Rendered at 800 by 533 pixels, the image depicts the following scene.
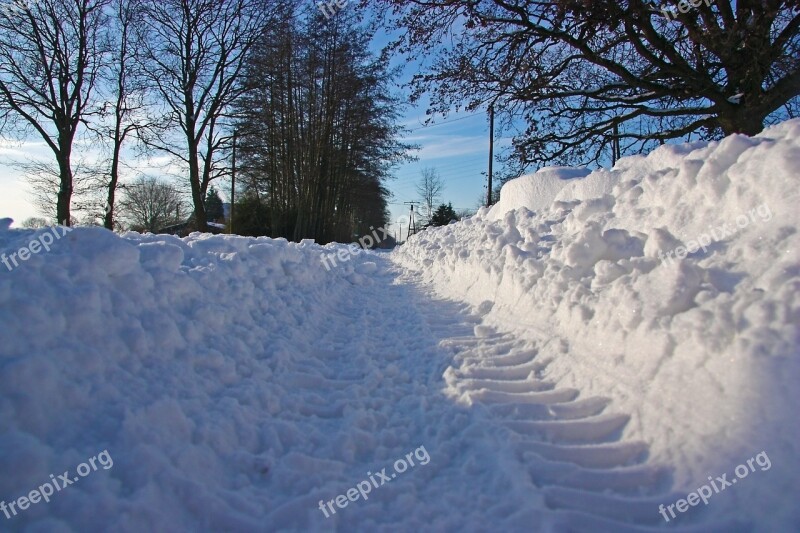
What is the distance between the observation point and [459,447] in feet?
8.88

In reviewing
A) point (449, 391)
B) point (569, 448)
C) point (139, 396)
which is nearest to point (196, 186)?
point (139, 396)

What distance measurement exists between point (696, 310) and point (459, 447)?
5.81 ft

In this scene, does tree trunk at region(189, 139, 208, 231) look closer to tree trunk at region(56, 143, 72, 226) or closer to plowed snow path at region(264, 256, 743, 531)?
tree trunk at region(56, 143, 72, 226)

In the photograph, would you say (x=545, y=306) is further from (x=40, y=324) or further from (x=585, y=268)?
(x=40, y=324)

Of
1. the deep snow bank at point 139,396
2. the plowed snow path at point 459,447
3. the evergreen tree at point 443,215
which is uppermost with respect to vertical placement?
the evergreen tree at point 443,215

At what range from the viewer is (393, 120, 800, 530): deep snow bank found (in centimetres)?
216

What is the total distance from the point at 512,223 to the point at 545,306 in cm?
406

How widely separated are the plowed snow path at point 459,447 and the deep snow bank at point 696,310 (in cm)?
19

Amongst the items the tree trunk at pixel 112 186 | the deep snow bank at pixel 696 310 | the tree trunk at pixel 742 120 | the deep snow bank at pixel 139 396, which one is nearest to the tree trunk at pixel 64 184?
the tree trunk at pixel 112 186

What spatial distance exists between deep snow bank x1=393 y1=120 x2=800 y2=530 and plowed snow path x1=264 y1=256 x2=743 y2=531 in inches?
7.5

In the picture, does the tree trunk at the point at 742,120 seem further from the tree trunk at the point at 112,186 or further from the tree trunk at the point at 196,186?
the tree trunk at the point at 112,186

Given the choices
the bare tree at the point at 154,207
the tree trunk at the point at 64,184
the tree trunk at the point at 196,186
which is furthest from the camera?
the bare tree at the point at 154,207

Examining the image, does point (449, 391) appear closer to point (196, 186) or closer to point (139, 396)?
point (139, 396)

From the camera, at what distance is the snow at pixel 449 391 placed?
6.81 feet
